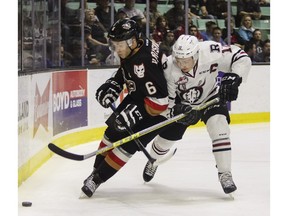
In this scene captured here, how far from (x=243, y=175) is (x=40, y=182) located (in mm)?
1322

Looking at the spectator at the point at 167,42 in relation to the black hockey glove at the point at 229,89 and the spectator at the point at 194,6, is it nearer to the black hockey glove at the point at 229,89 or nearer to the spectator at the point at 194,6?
the spectator at the point at 194,6

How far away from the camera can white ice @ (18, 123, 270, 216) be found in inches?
155

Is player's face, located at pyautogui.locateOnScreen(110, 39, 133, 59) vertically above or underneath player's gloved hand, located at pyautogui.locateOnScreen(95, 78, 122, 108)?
above

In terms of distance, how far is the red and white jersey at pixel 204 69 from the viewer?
13.6ft

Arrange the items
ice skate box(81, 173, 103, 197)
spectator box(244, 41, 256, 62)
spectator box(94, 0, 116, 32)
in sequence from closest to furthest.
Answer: ice skate box(81, 173, 103, 197) < spectator box(94, 0, 116, 32) < spectator box(244, 41, 256, 62)

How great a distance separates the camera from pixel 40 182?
480cm

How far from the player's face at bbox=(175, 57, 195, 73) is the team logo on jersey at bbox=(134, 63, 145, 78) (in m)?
0.18

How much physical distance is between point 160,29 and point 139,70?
4960 mm

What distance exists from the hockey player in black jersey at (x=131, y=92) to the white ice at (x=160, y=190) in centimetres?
23

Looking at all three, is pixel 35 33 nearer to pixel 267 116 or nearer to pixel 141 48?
pixel 141 48

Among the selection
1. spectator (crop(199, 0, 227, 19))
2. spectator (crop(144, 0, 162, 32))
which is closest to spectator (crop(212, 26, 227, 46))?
spectator (crop(199, 0, 227, 19))

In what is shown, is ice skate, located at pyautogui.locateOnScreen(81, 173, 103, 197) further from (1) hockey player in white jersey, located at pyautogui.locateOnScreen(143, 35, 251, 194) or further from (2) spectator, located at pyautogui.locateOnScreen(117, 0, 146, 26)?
(2) spectator, located at pyautogui.locateOnScreen(117, 0, 146, 26)

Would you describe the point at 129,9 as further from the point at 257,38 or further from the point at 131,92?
the point at 131,92

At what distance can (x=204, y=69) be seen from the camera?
4152 millimetres
